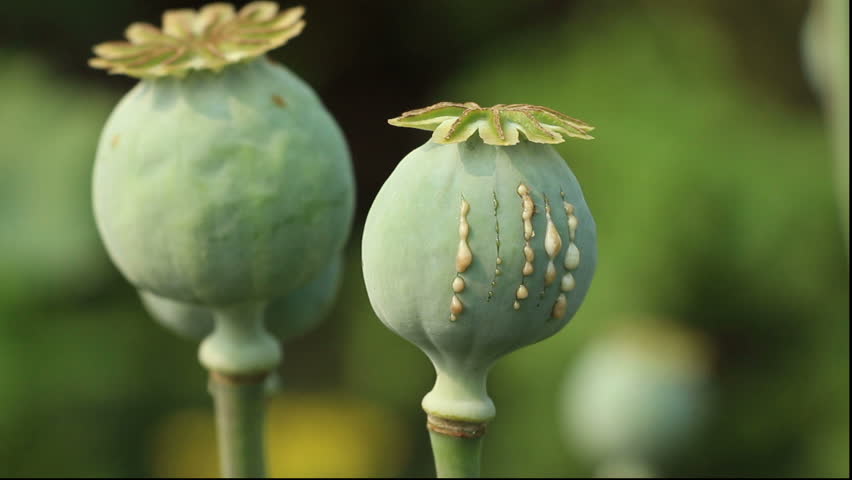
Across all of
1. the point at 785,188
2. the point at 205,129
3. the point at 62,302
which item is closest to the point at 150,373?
the point at 62,302

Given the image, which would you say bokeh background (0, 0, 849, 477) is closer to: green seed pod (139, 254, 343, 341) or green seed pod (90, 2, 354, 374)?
green seed pod (139, 254, 343, 341)

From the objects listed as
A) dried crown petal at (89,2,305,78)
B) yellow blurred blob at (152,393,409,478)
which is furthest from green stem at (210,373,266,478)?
yellow blurred blob at (152,393,409,478)

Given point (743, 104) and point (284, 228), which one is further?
point (743, 104)

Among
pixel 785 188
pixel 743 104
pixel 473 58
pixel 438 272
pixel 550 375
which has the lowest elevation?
pixel 550 375

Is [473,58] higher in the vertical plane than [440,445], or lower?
higher

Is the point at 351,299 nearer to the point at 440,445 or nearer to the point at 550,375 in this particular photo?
the point at 550,375

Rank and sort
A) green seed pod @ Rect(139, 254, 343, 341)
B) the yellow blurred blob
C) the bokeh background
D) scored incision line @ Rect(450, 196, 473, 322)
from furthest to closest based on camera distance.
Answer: the yellow blurred blob → the bokeh background → green seed pod @ Rect(139, 254, 343, 341) → scored incision line @ Rect(450, 196, 473, 322)
